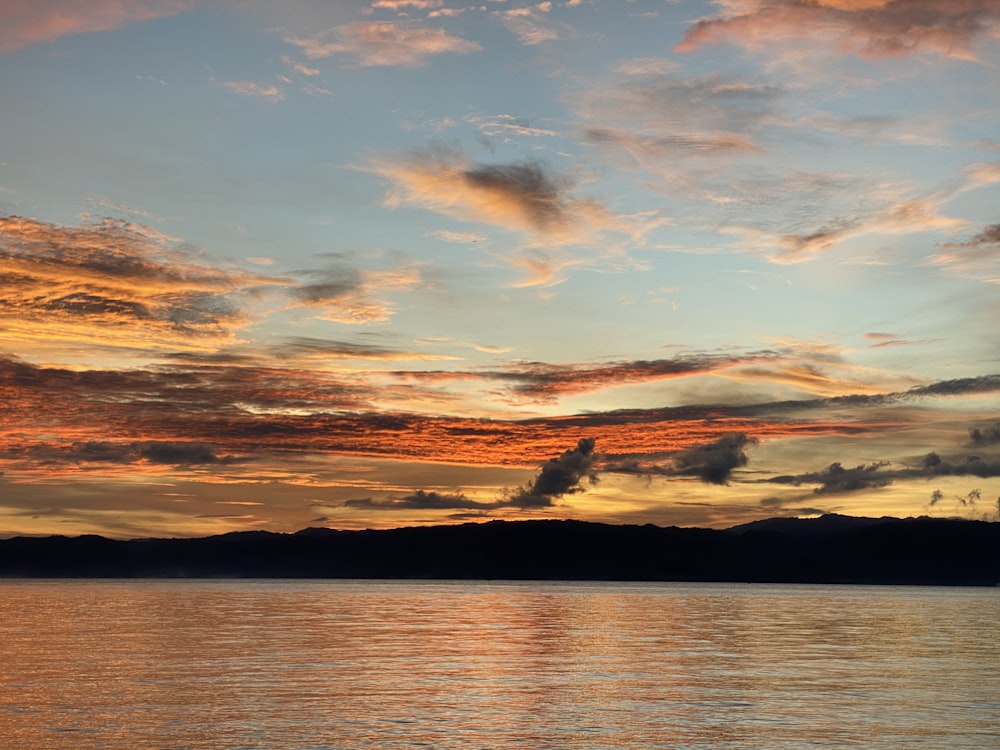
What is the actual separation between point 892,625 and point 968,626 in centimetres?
1117

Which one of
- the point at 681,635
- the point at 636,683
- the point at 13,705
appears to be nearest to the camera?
the point at 13,705

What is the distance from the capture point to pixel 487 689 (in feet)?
183

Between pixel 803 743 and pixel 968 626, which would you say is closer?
pixel 803 743

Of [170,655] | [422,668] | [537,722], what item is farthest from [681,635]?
[537,722]

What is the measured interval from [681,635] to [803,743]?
62.6 metres

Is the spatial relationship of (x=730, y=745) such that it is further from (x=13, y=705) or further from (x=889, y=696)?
(x=13, y=705)

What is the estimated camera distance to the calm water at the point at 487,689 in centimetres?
4172

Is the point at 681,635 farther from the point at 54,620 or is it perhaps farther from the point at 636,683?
the point at 54,620

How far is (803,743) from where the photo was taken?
40.9 metres

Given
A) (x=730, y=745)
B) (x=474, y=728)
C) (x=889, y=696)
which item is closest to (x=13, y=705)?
(x=474, y=728)

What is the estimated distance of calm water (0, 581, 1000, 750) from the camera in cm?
4172

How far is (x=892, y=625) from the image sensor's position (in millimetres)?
124125

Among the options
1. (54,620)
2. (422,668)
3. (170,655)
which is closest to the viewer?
(422,668)

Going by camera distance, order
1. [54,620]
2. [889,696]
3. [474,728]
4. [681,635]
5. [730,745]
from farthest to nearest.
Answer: [54,620] < [681,635] < [889,696] < [474,728] < [730,745]
